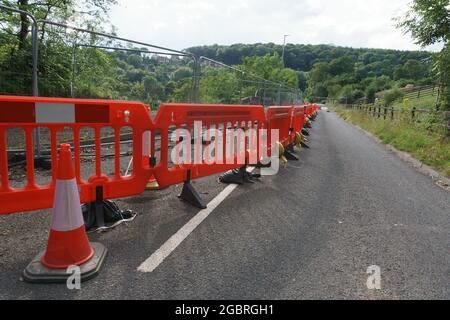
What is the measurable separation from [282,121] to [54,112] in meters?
5.89

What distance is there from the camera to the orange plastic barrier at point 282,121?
24.5 feet

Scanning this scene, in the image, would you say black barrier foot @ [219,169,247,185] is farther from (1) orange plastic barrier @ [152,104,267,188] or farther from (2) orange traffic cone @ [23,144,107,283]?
(2) orange traffic cone @ [23,144,107,283]

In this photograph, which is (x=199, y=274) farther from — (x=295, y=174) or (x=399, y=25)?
(x=399, y=25)

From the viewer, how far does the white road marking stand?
124 inches

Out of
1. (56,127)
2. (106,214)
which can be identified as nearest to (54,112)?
(56,127)

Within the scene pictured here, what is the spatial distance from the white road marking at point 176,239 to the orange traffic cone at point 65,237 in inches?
16.2

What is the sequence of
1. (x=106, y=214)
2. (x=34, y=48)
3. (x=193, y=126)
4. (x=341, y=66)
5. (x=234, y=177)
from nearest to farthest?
(x=106, y=214)
(x=193, y=126)
(x=34, y=48)
(x=234, y=177)
(x=341, y=66)

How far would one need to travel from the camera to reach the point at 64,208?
9.80 ft

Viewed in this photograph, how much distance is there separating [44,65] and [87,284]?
7263mm

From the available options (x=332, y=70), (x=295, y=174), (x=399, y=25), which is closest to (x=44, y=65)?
(x=295, y=174)

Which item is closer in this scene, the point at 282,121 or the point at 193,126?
the point at 193,126

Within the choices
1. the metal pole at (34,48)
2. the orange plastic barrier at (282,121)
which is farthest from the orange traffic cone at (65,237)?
the orange plastic barrier at (282,121)

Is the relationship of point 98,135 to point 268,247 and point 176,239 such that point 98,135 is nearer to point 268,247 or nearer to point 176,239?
point 176,239
